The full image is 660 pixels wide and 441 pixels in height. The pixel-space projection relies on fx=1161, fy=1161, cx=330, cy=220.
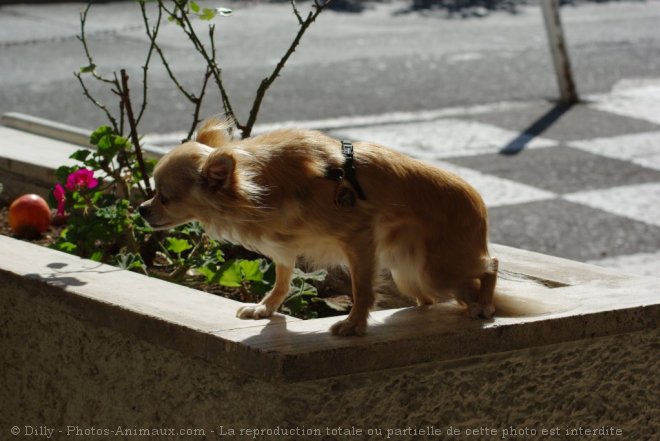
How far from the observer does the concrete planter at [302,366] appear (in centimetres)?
281

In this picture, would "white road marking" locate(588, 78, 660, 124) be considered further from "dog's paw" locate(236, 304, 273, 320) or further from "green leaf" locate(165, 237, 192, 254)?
"dog's paw" locate(236, 304, 273, 320)

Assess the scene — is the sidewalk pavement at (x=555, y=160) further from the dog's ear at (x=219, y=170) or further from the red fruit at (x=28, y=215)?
the dog's ear at (x=219, y=170)

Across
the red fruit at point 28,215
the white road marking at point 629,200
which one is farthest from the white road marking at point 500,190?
the red fruit at point 28,215

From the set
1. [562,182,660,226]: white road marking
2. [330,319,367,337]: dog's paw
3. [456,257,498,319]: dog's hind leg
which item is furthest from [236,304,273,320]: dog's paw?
[562,182,660,226]: white road marking

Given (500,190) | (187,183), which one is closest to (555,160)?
(500,190)

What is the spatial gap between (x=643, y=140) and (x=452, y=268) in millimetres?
5601

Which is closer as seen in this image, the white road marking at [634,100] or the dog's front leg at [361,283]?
the dog's front leg at [361,283]

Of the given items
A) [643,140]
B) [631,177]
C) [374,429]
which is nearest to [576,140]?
[643,140]

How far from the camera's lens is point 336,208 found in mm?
2941

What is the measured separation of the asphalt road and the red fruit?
149 inches

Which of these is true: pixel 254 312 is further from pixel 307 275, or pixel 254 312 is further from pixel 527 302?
pixel 527 302

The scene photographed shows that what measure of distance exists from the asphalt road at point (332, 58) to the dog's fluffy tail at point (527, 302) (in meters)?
5.30

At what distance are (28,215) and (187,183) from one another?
5.58 feet

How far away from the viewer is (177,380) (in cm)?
297
